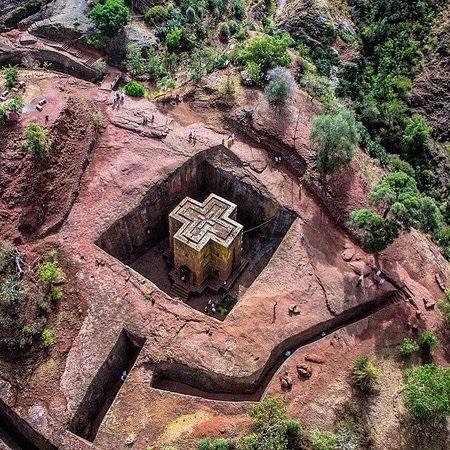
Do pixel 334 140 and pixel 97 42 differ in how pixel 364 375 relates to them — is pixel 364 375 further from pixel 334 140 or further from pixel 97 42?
pixel 97 42

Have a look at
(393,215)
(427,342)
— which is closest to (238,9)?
(393,215)

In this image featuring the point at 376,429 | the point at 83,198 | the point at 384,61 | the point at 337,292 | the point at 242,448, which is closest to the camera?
the point at 242,448

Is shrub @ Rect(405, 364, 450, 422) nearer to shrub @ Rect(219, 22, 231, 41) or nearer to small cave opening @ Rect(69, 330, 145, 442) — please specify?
small cave opening @ Rect(69, 330, 145, 442)

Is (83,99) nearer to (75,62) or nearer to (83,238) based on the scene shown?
(75,62)

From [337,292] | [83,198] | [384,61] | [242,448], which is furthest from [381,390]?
[384,61]

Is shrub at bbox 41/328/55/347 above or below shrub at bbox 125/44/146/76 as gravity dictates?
below

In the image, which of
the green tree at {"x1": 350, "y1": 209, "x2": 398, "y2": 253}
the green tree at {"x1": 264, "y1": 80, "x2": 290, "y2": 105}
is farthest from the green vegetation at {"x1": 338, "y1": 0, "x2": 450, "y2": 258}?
the green tree at {"x1": 350, "y1": 209, "x2": 398, "y2": 253}

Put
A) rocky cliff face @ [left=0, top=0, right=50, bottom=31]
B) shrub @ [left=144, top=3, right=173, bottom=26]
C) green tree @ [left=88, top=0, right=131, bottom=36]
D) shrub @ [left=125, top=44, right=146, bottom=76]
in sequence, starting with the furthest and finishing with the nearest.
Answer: shrub @ [left=144, top=3, right=173, bottom=26] → rocky cliff face @ [left=0, top=0, right=50, bottom=31] → shrub @ [left=125, top=44, right=146, bottom=76] → green tree @ [left=88, top=0, right=131, bottom=36]
